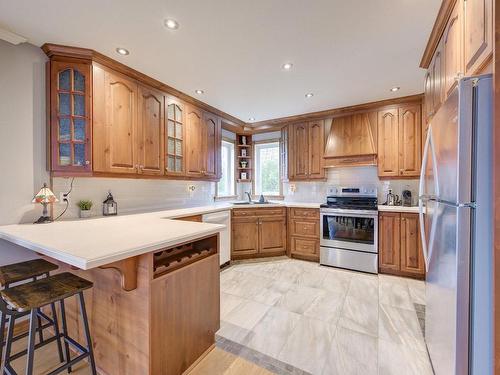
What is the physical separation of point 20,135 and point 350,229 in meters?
3.78

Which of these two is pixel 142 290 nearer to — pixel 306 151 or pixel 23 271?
pixel 23 271

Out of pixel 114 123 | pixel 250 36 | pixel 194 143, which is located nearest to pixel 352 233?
pixel 194 143

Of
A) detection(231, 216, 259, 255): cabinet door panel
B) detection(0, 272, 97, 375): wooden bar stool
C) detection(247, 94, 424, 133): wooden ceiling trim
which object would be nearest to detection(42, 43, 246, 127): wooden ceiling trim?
detection(247, 94, 424, 133): wooden ceiling trim

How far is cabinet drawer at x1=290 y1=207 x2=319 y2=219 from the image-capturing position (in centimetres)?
352

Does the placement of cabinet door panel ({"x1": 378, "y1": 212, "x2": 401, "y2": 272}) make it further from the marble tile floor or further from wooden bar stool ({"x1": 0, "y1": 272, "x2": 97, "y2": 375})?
wooden bar stool ({"x1": 0, "y1": 272, "x2": 97, "y2": 375})

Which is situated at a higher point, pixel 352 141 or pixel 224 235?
pixel 352 141

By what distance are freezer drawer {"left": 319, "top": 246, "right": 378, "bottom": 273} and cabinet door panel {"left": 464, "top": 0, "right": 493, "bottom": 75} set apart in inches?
97.9

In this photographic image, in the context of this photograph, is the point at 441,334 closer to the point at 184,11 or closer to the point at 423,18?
the point at 423,18

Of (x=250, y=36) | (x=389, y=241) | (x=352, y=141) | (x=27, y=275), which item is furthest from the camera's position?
(x=352, y=141)

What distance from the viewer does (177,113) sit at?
2953 millimetres

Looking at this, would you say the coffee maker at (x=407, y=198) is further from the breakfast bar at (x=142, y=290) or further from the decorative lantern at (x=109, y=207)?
the decorative lantern at (x=109, y=207)

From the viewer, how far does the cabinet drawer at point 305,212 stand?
3.52 metres

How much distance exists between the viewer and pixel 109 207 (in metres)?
2.38

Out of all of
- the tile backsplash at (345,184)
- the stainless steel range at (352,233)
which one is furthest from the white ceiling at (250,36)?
the stainless steel range at (352,233)
